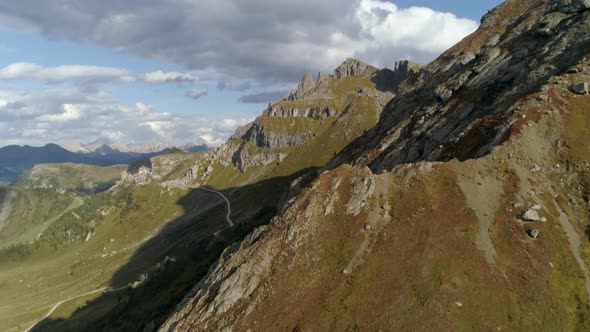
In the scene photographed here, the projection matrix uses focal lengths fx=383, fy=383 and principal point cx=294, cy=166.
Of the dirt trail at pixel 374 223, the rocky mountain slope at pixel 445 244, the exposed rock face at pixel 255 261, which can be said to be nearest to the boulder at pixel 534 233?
the rocky mountain slope at pixel 445 244

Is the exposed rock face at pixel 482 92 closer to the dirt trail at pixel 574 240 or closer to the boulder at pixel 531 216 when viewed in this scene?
the boulder at pixel 531 216

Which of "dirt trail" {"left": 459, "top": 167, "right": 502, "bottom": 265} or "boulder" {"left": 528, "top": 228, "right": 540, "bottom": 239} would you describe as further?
"dirt trail" {"left": 459, "top": 167, "right": 502, "bottom": 265}

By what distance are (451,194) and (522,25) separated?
100.0m

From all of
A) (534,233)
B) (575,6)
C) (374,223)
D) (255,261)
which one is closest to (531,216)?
(534,233)

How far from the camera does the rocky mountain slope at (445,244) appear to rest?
50.4 m

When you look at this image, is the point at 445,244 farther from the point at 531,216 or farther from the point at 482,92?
the point at 482,92

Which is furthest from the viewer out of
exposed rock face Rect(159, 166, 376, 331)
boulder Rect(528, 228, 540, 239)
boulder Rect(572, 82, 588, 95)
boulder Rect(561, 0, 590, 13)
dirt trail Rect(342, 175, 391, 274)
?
boulder Rect(561, 0, 590, 13)

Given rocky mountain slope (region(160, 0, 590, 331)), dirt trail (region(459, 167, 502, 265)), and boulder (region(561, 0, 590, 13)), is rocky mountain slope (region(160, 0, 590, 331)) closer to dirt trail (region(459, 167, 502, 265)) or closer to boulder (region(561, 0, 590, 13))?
dirt trail (region(459, 167, 502, 265))

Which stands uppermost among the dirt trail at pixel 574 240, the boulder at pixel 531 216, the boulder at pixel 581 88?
the boulder at pixel 581 88

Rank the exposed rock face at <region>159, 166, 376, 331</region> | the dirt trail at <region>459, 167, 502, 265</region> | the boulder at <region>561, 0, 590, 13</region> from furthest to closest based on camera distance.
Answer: the boulder at <region>561, 0, 590, 13</region> → the exposed rock face at <region>159, 166, 376, 331</region> → the dirt trail at <region>459, 167, 502, 265</region>

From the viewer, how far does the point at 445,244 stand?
57094 mm

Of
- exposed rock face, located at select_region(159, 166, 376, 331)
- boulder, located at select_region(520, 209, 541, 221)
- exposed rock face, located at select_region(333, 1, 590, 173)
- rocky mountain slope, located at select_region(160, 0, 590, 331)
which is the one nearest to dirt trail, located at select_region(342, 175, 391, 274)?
rocky mountain slope, located at select_region(160, 0, 590, 331)

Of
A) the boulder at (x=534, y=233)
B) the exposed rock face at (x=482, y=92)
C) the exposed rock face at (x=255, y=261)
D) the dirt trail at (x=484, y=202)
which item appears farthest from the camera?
the exposed rock face at (x=482, y=92)

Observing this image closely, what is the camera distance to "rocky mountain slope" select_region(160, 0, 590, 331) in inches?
1984
